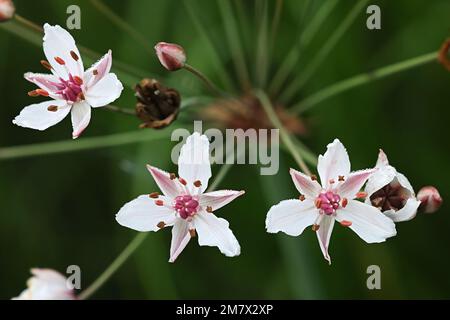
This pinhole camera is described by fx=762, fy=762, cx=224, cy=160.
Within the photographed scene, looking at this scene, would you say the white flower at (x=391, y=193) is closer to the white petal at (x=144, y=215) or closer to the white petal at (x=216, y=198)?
the white petal at (x=216, y=198)

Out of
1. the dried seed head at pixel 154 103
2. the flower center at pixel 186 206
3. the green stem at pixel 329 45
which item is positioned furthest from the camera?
the green stem at pixel 329 45

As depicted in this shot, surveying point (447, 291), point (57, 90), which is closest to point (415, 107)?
point (447, 291)

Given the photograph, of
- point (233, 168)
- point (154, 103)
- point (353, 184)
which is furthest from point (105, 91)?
point (233, 168)

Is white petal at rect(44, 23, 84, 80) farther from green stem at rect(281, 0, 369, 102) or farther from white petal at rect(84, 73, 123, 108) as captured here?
green stem at rect(281, 0, 369, 102)

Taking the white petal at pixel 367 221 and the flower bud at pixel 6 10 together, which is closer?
the white petal at pixel 367 221

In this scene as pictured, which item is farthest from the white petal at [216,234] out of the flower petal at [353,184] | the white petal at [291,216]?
the flower petal at [353,184]
